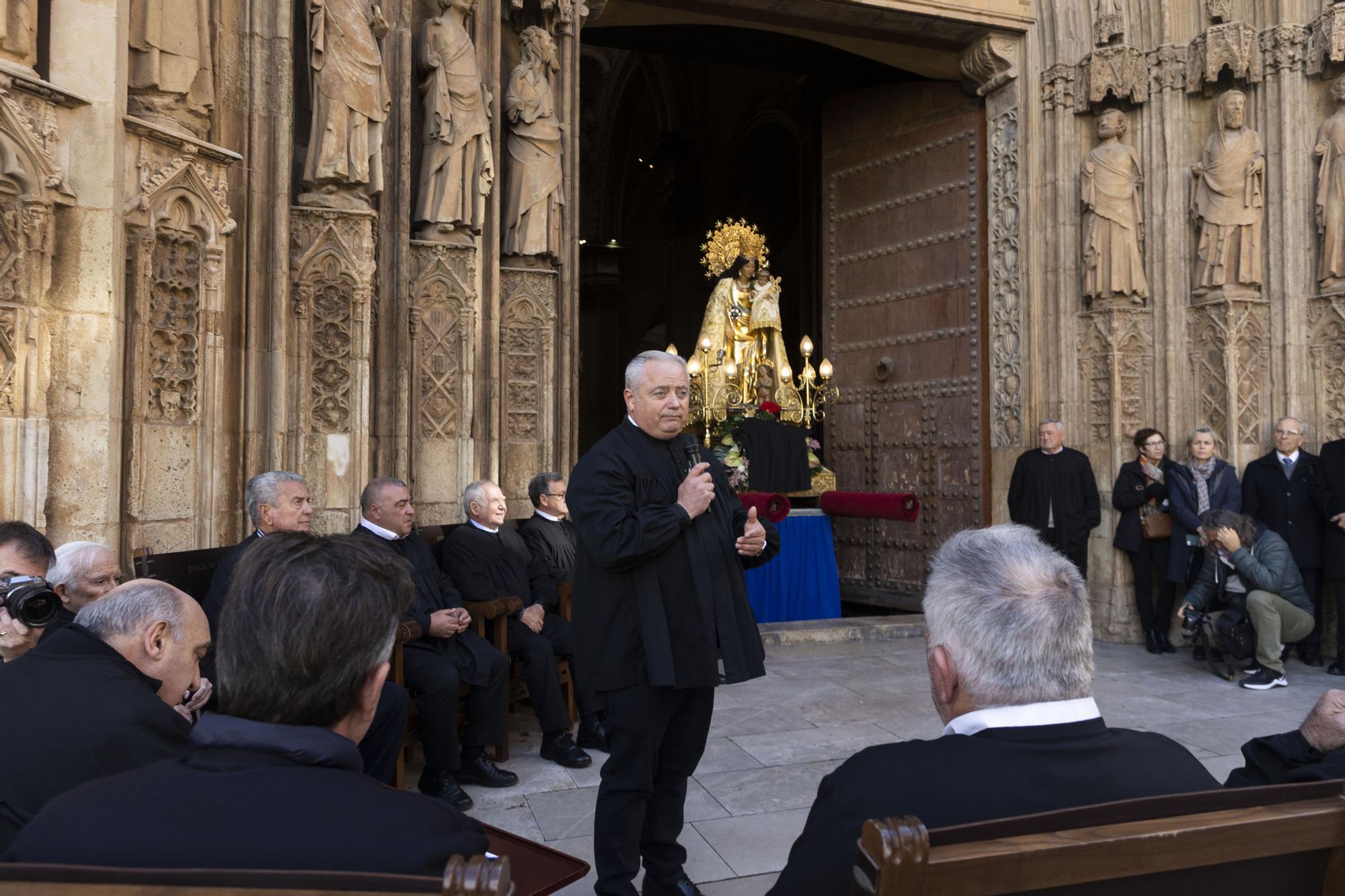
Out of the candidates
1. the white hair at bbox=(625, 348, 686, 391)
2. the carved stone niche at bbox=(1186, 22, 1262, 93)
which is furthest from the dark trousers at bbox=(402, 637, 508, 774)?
the carved stone niche at bbox=(1186, 22, 1262, 93)

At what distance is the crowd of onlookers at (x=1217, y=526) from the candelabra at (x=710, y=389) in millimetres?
2709

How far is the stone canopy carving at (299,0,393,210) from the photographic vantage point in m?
5.61

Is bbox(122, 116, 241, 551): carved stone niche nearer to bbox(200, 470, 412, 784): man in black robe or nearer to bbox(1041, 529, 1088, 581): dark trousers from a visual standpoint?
bbox(200, 470, 412, 784): man in black robe

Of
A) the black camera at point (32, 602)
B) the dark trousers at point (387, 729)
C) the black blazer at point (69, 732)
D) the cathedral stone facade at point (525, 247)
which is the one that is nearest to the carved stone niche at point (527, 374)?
the cathedral stone facade at point (525, 247)

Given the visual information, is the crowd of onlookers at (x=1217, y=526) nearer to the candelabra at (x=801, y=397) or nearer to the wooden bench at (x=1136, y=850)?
the candelabra at (x=801, y=397)

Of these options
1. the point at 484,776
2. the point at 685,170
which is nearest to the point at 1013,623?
the point at 484,776

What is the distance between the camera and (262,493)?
4.09 metres

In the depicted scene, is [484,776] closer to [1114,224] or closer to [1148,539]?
[1148,539]

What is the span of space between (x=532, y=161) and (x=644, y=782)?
5239 millimetres

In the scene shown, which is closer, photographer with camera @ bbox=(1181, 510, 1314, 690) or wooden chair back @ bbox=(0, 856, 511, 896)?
wooden chair back @ bbox=(0, 856, 511, 896)

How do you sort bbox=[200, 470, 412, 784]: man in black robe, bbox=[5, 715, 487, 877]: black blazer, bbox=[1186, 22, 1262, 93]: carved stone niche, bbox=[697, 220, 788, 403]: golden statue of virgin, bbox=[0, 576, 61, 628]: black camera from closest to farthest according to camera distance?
1. bbox=[5, 715, 487, 877]: black blazer
2. bbox=[0, 576, 61, 628]: black camera
3. bbox=[200, 470, 412, 784]: man in black robe
4. bbox=[1186, 22, 1262, 93]: carved stone niche
5. bbox=[697, 220, 788, 403]: golden statue of virgin

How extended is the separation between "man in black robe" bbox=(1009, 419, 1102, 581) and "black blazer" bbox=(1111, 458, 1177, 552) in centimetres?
18

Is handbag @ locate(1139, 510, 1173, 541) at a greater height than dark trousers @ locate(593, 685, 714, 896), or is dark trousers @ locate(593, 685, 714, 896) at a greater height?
handbag @ locate(1139, 510, 1173, 541)

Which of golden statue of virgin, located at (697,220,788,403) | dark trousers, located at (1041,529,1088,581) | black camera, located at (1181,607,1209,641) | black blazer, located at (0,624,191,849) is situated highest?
golden statue of virgin, located at (697,220,788,403)
